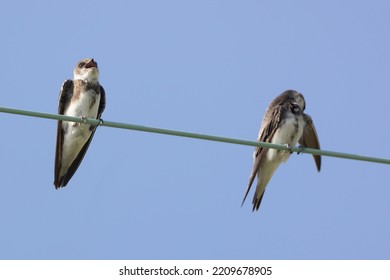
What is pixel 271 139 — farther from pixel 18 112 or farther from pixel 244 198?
pixel 18 112

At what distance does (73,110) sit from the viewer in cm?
1056

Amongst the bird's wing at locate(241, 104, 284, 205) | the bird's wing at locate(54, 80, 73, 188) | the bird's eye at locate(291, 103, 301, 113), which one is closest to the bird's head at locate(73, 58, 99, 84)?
the bird's wing at locate(54, 80, 73, 188)

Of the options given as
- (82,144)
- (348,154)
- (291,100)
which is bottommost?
(348,154)

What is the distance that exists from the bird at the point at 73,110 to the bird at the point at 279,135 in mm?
1965

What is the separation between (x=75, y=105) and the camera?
10578mm

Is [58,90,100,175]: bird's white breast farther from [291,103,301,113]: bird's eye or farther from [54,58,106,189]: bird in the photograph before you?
[291,103,301,113]: bird's eye

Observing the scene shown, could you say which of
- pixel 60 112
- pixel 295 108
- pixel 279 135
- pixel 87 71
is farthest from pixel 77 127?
pixel 295 108

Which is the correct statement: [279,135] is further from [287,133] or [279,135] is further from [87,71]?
[87,71]

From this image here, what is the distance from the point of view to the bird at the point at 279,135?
1055 centimetres

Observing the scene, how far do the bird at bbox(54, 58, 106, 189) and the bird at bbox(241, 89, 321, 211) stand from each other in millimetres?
1965

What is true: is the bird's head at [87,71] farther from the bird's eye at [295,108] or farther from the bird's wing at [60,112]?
the bird's eye at [295,108]

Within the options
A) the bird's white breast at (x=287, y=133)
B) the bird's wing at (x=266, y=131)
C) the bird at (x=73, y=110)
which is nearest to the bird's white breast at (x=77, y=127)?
the bird at (x=73, y=110)
